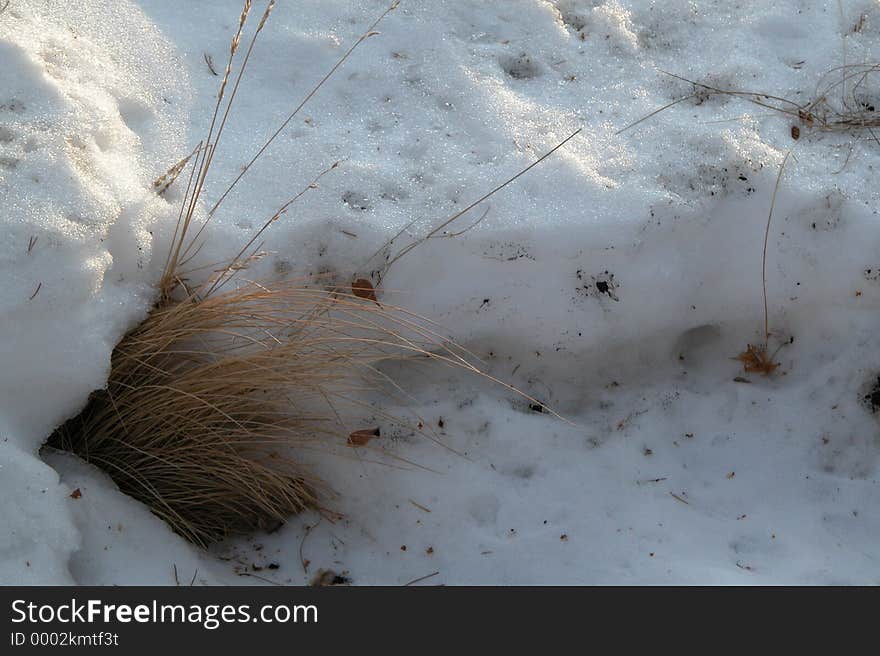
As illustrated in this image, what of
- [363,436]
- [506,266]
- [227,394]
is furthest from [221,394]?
[506,266]

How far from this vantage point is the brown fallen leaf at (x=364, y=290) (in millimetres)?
2406

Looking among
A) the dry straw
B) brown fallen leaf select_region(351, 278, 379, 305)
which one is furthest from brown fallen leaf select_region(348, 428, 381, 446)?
brown fallen leaf select_region(351, 278, 379, 305)

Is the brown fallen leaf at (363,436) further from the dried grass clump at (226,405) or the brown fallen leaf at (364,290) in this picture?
the brown fallen leaf at (364,290)

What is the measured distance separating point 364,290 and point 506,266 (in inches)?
15.4

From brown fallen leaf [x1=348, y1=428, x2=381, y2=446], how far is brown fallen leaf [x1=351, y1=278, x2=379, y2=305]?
335mm

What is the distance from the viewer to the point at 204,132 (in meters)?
2.57

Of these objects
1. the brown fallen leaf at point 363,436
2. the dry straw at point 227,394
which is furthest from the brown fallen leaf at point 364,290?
the brown fallen leaf at point 363,436

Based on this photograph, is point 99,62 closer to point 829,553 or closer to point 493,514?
point 493,514

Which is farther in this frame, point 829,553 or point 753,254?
point 753,254

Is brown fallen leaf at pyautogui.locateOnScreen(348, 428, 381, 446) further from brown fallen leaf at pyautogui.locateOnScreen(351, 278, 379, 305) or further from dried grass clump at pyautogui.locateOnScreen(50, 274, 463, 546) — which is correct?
brown fallen leaf at pyautogui.locateOnScreen(351, 278, 379, 305)

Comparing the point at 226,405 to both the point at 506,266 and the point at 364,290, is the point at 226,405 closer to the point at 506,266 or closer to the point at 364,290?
the point at 364,290
